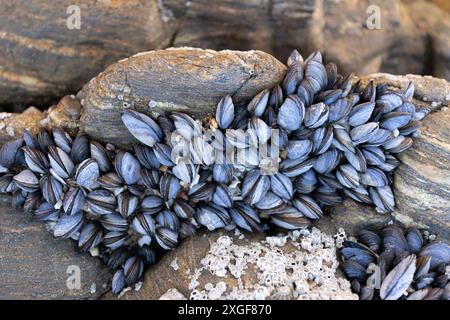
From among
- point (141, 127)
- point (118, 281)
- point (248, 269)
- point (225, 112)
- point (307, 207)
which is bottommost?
point (118, 281)

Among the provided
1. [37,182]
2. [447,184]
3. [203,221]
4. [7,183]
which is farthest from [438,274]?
[7,183]

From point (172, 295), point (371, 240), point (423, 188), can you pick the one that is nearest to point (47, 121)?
point (172, 295)

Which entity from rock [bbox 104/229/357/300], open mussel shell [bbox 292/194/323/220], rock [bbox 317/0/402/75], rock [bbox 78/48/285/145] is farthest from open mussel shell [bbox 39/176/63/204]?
rock [bbox 317/0/402/75]

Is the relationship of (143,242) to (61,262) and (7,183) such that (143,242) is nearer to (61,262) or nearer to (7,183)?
(61,262)

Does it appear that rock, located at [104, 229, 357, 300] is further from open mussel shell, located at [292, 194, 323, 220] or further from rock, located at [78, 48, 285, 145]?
rock, located at [78, 48, 285, 145]

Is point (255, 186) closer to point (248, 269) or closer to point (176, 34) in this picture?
point (248, 269)

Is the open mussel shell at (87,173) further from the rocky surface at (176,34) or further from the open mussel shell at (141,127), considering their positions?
the rocky surface at (176,34)
